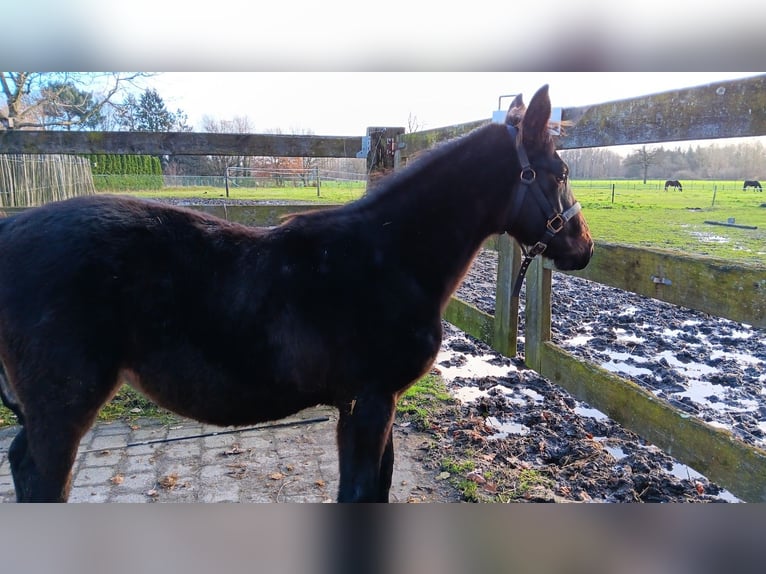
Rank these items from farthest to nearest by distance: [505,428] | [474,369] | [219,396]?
1. [474,369]
2. [505,428]
3. [219,396]

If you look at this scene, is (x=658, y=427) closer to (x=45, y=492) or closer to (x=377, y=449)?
(x=377, y=449)

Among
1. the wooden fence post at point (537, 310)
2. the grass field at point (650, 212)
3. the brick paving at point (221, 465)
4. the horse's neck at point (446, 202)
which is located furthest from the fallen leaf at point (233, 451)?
the wooden fence post at point (537, 310)

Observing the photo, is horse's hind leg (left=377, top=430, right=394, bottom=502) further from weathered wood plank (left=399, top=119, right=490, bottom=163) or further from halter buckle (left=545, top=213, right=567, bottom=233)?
weathered wood plank (left=399, top=119, right=490, bottom=163)

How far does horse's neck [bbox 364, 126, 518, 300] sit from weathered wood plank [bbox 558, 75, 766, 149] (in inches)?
21.4

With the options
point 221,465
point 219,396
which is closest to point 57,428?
point 219,396

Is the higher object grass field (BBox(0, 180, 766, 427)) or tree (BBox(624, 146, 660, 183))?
tree (BBox(624, 146, 660, 183))

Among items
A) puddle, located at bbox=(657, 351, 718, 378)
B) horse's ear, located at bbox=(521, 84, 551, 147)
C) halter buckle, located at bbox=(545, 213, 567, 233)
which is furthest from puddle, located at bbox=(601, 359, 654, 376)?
horse's ear, located at bbox=(521, 84, 551, 147)

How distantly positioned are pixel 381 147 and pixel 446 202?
1664 millimetres

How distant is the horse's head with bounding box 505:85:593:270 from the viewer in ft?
7.19

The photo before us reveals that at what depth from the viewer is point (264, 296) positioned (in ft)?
6.68

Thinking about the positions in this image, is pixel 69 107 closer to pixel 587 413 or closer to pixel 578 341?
pixel 587 413

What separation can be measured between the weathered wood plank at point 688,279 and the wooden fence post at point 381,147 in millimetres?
1736

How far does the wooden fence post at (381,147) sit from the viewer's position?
370 cm
